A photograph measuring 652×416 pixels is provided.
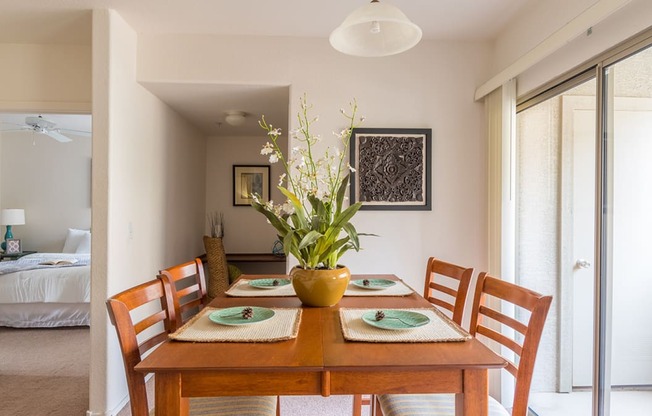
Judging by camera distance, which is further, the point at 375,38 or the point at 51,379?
the point at 51,379

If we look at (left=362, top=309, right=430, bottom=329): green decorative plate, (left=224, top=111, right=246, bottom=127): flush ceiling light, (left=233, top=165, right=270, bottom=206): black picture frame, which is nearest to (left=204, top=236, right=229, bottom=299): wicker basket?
(left=233, top=165, right=270, bottom=206): black picture frame

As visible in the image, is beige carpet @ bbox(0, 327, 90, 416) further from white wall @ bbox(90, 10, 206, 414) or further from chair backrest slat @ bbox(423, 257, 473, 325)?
chair backrest slat @ bbox(423, 257, 473, 325)

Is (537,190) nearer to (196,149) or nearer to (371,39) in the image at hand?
(371,39)

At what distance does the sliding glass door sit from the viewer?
5.42ft

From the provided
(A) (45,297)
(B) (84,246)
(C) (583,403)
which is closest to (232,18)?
(C) (583,403)

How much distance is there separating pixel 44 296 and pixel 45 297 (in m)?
0.01

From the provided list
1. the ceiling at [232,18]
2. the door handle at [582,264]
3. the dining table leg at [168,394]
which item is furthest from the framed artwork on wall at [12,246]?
the door handle at [582,264]

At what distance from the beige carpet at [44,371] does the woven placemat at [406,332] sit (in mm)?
2159

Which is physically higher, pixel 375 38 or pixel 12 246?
pixel 375 38

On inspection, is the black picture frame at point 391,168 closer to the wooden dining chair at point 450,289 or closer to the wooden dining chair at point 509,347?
the wooden dining chair at point 450,289

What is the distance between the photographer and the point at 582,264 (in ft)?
6.89

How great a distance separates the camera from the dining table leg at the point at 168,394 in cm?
95

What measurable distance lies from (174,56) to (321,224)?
2.00 m

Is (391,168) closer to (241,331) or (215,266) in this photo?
(241,331)
